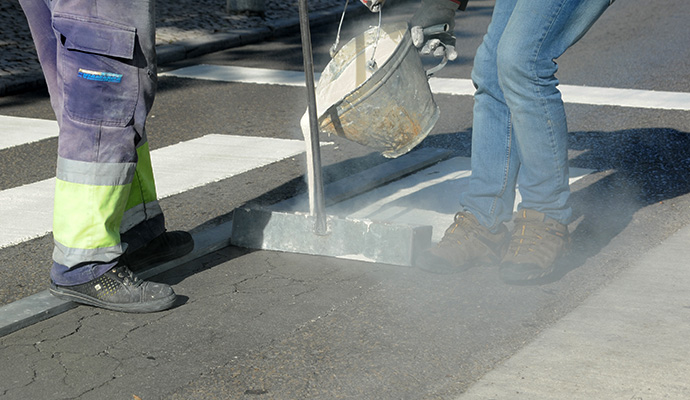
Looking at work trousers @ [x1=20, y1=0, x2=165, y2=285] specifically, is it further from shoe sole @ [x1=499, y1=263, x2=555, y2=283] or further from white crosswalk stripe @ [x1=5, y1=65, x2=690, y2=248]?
shoe sole @ [x1=499, y1=263, x2=555, y2=283]

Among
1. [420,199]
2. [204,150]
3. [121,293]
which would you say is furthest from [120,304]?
[204,150]

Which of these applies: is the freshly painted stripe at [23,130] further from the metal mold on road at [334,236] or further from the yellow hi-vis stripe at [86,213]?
the yellow hi-vis stripe at [86,213]

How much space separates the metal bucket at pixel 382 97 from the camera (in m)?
3.48

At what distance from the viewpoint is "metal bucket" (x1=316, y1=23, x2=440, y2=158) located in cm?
348

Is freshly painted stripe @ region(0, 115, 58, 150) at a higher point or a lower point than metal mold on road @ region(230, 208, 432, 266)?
lower

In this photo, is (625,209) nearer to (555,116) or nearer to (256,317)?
(555,116)

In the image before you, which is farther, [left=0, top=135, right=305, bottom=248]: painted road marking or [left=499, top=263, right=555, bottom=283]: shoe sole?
[left=0, top=135, right=305, bottom=248]: painted road marking

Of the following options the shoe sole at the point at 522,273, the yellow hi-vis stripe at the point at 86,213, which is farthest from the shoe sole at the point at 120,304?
the shoe sole at the point at 522,273

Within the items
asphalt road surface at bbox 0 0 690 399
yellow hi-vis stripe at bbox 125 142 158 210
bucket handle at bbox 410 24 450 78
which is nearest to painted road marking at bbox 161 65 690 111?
asphalt road surface at bbox 0 0 690 399

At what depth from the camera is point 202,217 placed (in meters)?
4.38

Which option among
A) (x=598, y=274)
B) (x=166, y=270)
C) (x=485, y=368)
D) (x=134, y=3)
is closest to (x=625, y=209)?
(x=598, y=274)

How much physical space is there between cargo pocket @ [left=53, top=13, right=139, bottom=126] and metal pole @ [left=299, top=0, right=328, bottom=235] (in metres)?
0.65

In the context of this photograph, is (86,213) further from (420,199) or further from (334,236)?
(420,199)

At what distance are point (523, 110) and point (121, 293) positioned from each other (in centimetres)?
156
